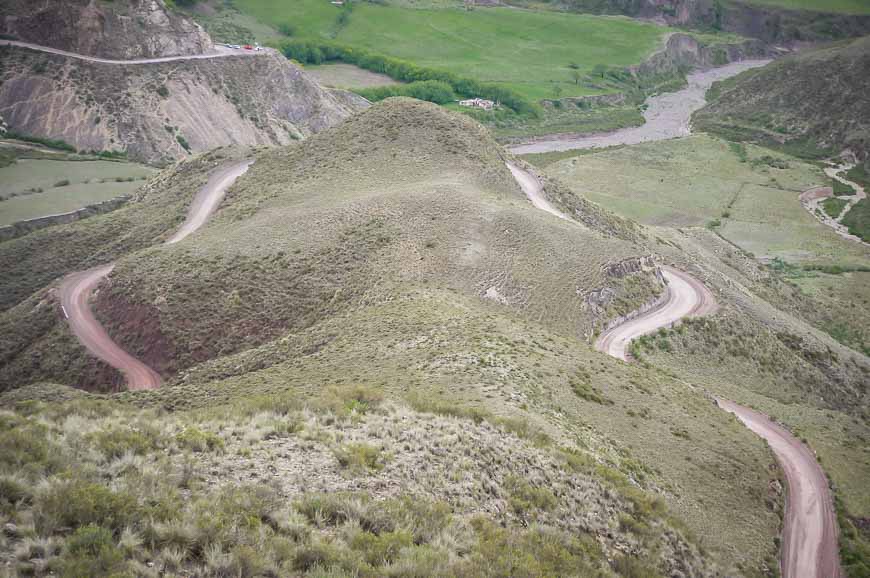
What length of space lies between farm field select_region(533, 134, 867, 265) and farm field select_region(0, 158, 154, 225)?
221 ft

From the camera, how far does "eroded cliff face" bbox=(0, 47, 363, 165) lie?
3342 inches

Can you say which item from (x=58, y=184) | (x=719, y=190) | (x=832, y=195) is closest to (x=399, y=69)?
(x=719, y=190)

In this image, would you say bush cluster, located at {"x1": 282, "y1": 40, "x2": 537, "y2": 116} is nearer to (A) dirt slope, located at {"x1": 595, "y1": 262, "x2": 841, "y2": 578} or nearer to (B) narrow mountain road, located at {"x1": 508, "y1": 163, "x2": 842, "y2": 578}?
(B) narrow mountain road, located at {"x1": 508, "y1": 163, "x2": 842, "y2": 578}

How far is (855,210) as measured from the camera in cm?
10525

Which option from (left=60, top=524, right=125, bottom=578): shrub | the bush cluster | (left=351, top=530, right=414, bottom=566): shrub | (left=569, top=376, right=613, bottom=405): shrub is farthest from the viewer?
the bush cluster

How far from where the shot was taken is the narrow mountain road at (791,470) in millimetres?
26062

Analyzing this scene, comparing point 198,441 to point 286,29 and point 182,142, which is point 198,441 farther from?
point 286,29

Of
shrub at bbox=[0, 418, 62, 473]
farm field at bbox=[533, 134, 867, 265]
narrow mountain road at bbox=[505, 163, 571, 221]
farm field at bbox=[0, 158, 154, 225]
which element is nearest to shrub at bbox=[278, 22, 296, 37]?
farm field at bbox=[533, 134, 867, 265]

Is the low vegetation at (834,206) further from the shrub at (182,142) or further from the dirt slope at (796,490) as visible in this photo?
the shrub at (182,142)

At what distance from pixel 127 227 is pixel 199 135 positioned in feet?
135

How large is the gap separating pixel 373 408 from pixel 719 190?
106198 millimetres

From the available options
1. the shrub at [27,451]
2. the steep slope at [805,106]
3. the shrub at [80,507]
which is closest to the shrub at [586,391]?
the shrub at [80,507]

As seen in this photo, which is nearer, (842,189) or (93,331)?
(93,331)

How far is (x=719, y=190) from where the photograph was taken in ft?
370
